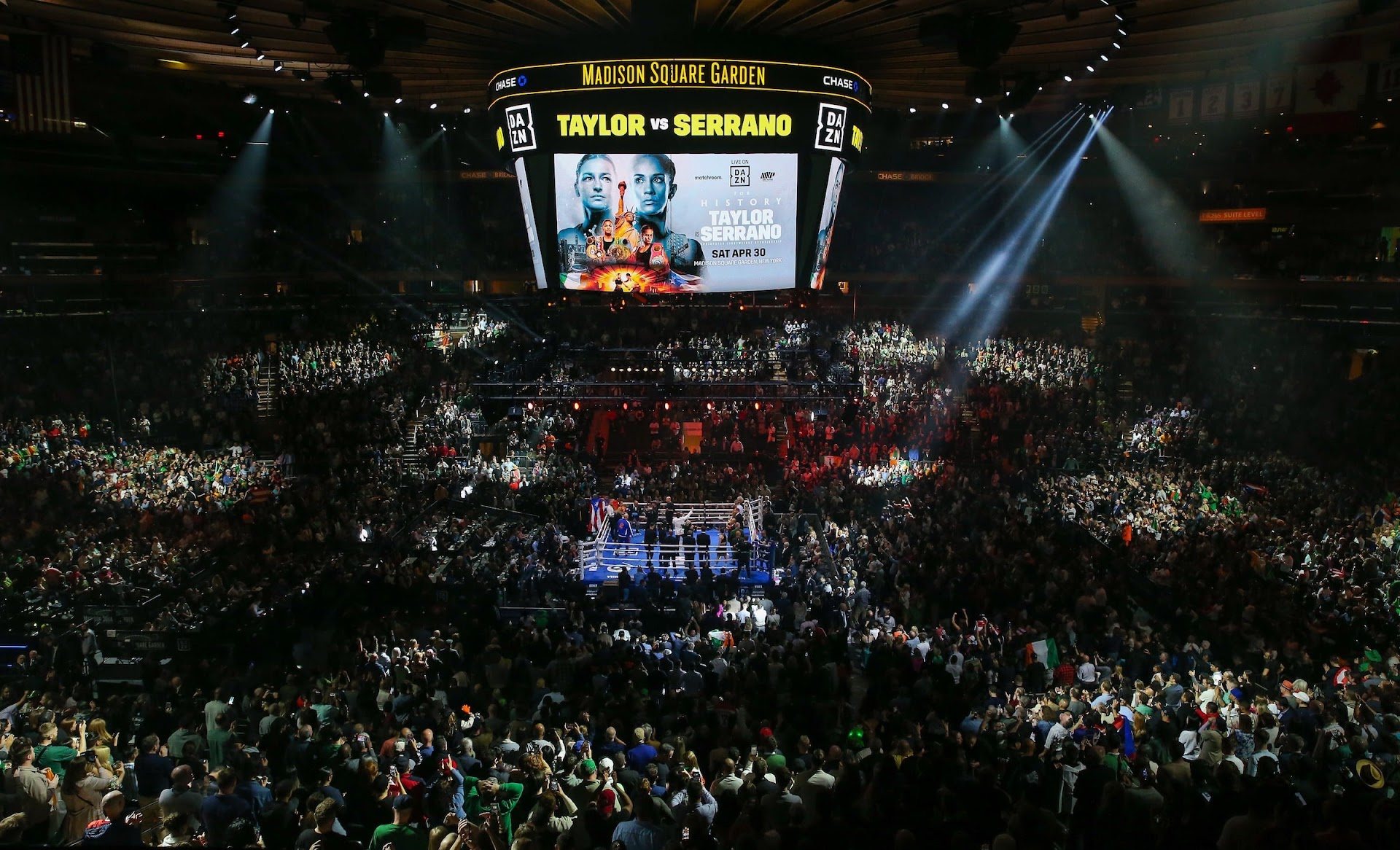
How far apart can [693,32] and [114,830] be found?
1178cm

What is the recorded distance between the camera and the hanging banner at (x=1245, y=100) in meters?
19.7

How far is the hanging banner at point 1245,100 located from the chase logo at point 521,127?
48.7 feet

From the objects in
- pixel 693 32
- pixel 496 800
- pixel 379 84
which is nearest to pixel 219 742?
pixel 496 800

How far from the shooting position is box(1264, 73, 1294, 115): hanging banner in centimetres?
1936

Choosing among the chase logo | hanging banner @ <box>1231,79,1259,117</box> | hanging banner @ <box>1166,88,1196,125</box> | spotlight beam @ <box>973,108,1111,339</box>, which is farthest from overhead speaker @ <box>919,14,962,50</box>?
spotlight beam @ <box>973,108,1111,339</box>

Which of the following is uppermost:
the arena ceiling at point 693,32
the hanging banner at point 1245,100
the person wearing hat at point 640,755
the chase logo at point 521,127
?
the hanging banner at point 1245,100

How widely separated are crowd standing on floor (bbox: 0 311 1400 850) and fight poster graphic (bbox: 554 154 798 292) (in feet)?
15.2

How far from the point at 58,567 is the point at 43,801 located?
8.86 meters

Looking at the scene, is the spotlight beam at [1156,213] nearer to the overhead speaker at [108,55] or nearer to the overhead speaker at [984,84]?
the overhead speaker at [984,84]

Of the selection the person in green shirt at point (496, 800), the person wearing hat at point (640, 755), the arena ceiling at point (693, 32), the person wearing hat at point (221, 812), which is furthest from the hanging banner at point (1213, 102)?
the person wearing hat at point (221, 812)

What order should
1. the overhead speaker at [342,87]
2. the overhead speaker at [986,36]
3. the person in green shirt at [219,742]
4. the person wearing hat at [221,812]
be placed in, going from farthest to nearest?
the overhead speaker at [342,87]
the overhead speaker at [986,36]
the person in green shirt at [219,742]
the person wearing hat at [221,812]

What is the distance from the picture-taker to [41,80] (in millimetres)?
12500

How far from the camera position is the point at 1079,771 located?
20.6 ft

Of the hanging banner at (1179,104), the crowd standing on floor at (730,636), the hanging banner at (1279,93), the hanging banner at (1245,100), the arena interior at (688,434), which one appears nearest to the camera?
the crowd standing on floor at (730,636)
